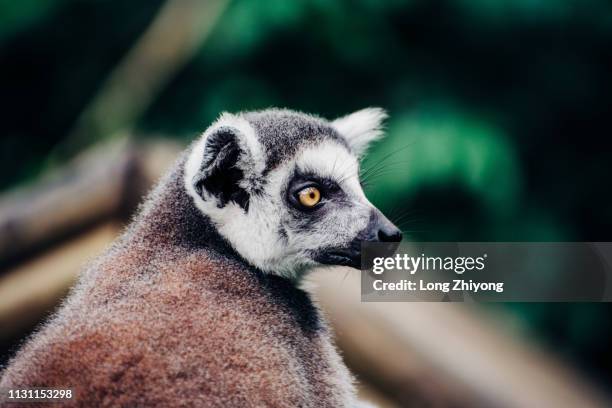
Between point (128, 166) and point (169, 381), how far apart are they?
1.33 metres

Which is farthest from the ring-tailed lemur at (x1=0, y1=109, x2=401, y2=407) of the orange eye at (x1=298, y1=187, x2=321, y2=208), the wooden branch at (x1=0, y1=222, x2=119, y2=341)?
the wooden branch at (x1=0, y1=222, x2=119, y2=341)

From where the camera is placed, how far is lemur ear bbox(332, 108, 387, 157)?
86.8 inches

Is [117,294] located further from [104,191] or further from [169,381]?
[104,191]

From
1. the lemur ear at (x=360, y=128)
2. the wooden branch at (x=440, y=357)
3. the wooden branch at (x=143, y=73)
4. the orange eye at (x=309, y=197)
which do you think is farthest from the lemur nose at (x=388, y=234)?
the wooden branch at (x=143, y=73)

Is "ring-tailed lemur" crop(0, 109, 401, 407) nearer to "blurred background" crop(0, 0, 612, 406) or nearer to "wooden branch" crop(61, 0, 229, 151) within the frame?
"blurred background" crop(0, 0, 612, 406)

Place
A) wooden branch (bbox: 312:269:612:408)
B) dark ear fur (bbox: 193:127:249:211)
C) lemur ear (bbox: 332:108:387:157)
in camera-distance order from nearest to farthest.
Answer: dark ear fur (bbox: 193:127:249:211) < lemur ear (bbox: 332:108:387:157) < wooden branch (bbox: 312:269:612:408)

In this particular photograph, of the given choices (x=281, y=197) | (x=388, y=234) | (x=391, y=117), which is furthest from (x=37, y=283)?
(x=391, y=117)

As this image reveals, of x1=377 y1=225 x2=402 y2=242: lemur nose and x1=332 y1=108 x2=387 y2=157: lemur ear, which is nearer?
x1=377 y1=225 x2=402 y2=242: lemur nose

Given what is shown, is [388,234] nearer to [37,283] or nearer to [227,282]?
[227,282]

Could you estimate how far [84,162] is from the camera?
2.56 meters

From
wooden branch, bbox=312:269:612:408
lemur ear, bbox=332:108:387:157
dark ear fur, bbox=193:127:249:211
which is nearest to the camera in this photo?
dark ear fur, bbox=193:127:249:211

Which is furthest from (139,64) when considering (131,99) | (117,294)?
(117,294)

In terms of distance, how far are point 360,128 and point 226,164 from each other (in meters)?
0.58

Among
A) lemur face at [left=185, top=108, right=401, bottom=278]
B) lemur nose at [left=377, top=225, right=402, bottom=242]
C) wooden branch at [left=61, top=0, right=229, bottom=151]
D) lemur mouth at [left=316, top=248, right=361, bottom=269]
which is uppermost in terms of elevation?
wooden branch at [left=61, top=0, right=229, bottom=151]
